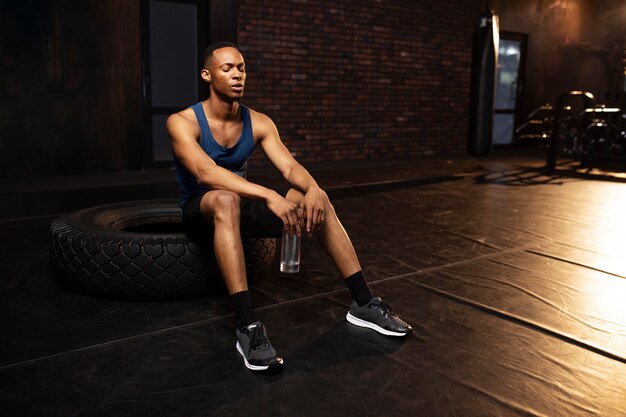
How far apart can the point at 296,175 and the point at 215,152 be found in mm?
358

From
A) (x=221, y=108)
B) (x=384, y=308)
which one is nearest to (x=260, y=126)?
(x=221, y=108)

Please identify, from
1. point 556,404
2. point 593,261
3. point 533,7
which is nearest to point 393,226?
point 593,261

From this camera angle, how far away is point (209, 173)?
7.06 feet

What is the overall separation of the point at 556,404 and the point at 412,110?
24.4 feet

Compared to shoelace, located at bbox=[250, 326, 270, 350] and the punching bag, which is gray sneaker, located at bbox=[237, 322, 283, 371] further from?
the punching bag

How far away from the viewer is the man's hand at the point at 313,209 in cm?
207

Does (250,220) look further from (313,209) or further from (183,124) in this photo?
(183,124)

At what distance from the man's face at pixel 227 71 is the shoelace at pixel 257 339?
37.8 inches

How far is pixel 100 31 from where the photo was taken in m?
5.87

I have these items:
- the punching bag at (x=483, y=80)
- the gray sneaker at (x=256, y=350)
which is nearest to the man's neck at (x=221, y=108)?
the gray sneaker at (x=256, y=350)

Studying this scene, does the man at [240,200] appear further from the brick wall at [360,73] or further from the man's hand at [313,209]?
the brick wall at [360,73]

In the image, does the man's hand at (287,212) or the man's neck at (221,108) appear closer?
the man's hand at (287,212)

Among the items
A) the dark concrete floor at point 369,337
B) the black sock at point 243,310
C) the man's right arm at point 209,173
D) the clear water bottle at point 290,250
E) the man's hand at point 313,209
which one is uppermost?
the man's right arm at point 209,173

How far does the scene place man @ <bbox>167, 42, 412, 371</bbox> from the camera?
199cm
